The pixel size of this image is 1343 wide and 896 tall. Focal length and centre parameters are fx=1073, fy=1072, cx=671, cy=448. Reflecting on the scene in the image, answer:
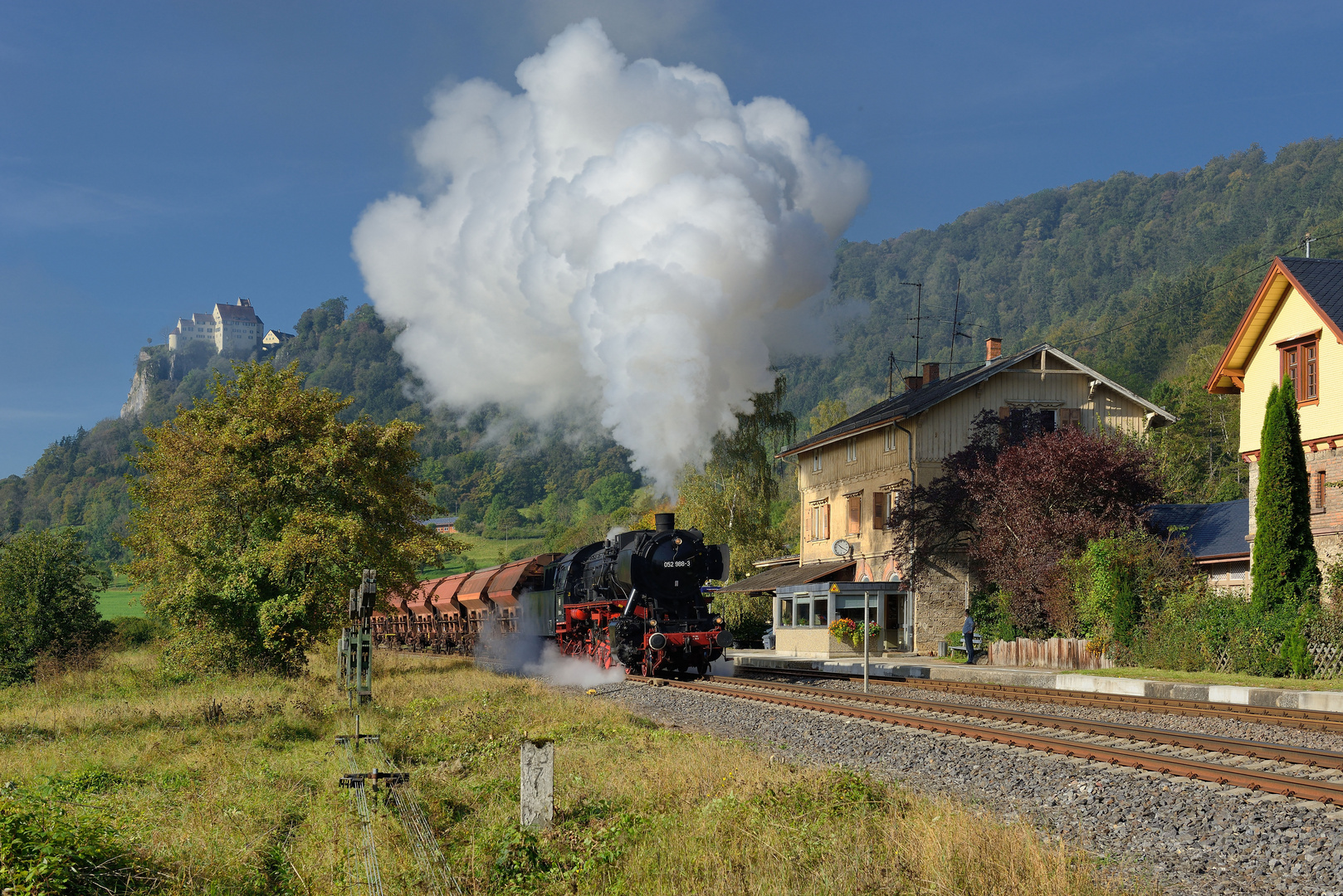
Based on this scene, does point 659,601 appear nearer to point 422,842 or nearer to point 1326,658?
point 1326,658

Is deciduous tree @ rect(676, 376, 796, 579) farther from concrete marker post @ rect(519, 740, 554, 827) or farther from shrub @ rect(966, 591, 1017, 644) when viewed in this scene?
concrete marker post @ rect(519, 740, 554, 827)

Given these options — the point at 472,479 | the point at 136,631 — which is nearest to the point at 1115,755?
the point at 136,631

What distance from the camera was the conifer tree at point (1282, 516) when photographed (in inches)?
859

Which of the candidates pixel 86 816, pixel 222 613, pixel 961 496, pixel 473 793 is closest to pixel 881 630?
pixel 961 496

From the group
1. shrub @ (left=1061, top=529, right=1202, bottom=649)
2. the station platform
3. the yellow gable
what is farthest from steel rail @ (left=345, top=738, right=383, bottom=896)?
the yellow gable

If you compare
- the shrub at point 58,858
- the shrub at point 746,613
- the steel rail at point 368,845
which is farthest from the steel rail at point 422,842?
the shrub at point 746,613

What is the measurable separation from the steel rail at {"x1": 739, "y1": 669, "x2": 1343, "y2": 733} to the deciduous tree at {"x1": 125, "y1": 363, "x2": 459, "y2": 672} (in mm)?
12471

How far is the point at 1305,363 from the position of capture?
25.8 meters

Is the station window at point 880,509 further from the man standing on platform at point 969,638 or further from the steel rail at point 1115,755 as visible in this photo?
the steel rail at point 1115,755

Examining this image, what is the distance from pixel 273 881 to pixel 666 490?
2795cm

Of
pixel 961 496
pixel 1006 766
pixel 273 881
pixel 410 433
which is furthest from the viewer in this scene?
pixel 961 496

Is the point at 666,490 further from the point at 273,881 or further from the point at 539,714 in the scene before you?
the point at 273,881

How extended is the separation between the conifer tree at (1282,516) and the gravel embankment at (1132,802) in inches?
330

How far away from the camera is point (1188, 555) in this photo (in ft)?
85.0
